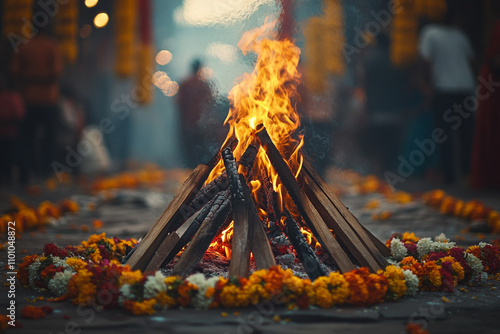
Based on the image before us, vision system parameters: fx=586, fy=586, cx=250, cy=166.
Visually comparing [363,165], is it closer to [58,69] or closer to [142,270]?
[58,69]

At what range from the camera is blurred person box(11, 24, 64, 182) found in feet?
38.0

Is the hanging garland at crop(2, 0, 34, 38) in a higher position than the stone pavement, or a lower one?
Result: higher

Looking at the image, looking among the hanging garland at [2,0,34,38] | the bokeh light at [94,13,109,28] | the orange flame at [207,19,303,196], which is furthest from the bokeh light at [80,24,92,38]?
the orange flame at [207,19,303,196]

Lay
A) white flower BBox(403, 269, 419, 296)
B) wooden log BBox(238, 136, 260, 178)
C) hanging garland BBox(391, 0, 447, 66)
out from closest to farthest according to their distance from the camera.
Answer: white flower BBox(403, 269, 419, 296) < wooden log BBox(238, 136, 260, 178) < hanging garland BBox(391, 0, 447, 66)

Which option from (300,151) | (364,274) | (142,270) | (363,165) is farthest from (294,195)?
(363,165)

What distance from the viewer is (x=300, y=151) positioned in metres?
4.90

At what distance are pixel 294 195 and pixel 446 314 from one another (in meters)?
1.41

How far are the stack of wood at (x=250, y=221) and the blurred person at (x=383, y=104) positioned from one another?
9.88m

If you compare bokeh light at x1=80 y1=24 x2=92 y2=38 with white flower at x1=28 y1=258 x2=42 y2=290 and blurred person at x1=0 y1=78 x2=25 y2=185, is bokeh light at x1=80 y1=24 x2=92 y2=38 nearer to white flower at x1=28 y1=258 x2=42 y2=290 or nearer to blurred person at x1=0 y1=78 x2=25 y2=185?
blurred person at x1=0 y1=78 x2=25 y2=185

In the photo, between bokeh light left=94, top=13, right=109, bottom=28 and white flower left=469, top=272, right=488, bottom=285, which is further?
bokeh light left=94, top=13, right=109, bottom=28

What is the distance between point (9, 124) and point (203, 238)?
8682 mm

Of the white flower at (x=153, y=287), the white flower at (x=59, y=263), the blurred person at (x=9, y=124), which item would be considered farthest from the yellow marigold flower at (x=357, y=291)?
the blurred person at (x=9, y=124)

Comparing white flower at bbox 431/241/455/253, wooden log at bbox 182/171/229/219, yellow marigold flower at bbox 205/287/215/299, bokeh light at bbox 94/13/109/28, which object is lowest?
yellow marigold flower at bbox 205/287/215/299

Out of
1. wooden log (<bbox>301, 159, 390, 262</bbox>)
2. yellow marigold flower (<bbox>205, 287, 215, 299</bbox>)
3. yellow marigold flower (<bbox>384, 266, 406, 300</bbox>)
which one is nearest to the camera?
yellow marigold flower (<bbox>205, 287, 215, 299</bbox>)
